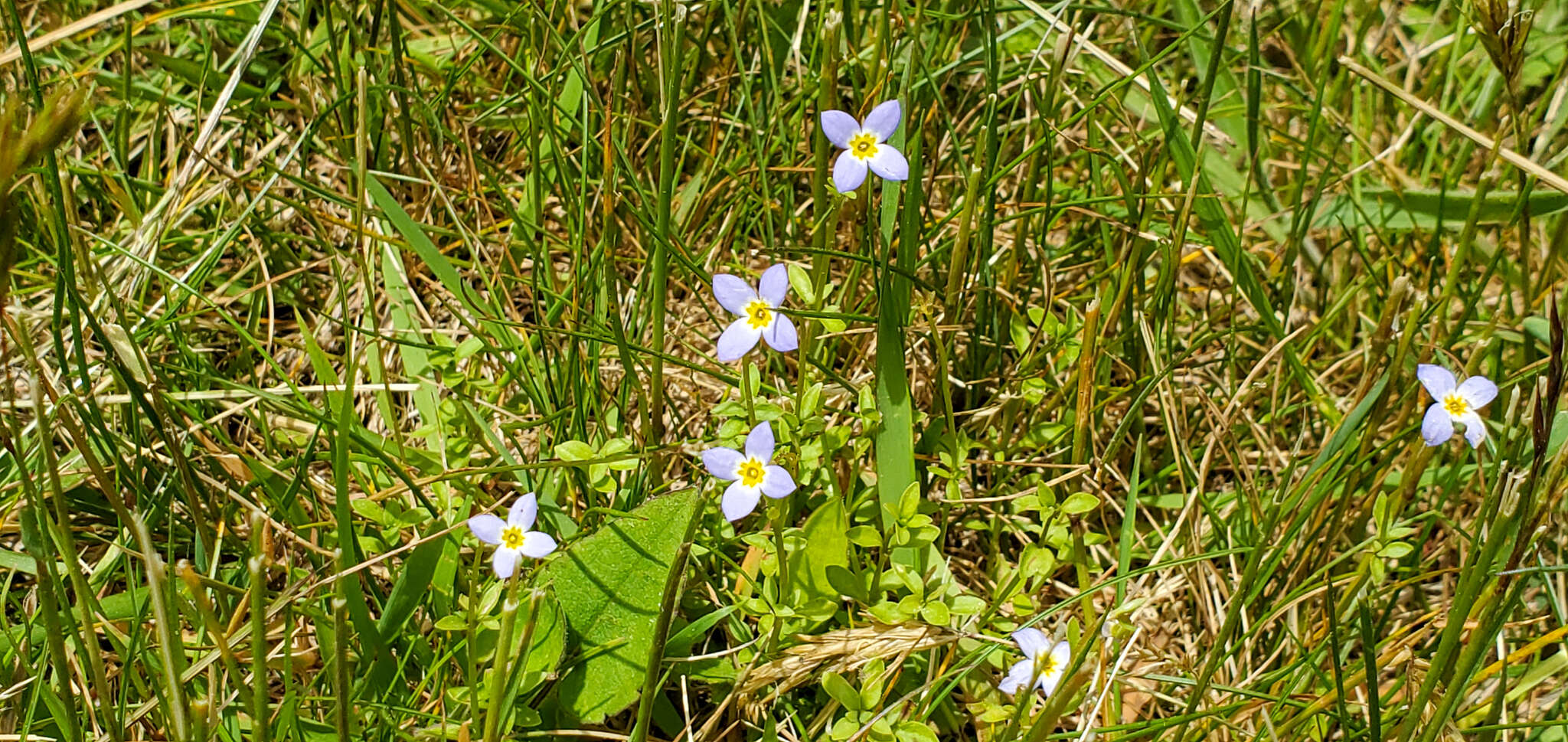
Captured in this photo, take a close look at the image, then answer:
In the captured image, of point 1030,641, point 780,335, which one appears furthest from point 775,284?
point 1030,641

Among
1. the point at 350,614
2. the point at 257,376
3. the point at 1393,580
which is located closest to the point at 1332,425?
the point at 1393,580

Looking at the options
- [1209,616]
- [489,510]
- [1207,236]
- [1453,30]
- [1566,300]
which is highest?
[1453,30]

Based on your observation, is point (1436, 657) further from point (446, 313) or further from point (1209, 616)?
point (446, 313)

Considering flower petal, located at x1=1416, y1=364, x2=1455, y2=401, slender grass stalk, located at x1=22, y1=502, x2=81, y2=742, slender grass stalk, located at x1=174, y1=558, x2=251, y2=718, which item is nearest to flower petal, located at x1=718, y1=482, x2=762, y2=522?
slender grass stalk, located at x1=174, y1=558, x2=251, y2=718

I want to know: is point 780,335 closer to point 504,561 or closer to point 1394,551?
point 504,561

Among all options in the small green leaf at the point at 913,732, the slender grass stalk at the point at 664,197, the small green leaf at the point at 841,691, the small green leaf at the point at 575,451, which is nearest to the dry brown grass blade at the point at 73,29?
the slender grass stalk at the point at 664,197

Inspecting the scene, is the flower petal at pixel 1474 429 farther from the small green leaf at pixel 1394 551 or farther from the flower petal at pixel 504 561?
the flower petal at pixel 504 561
